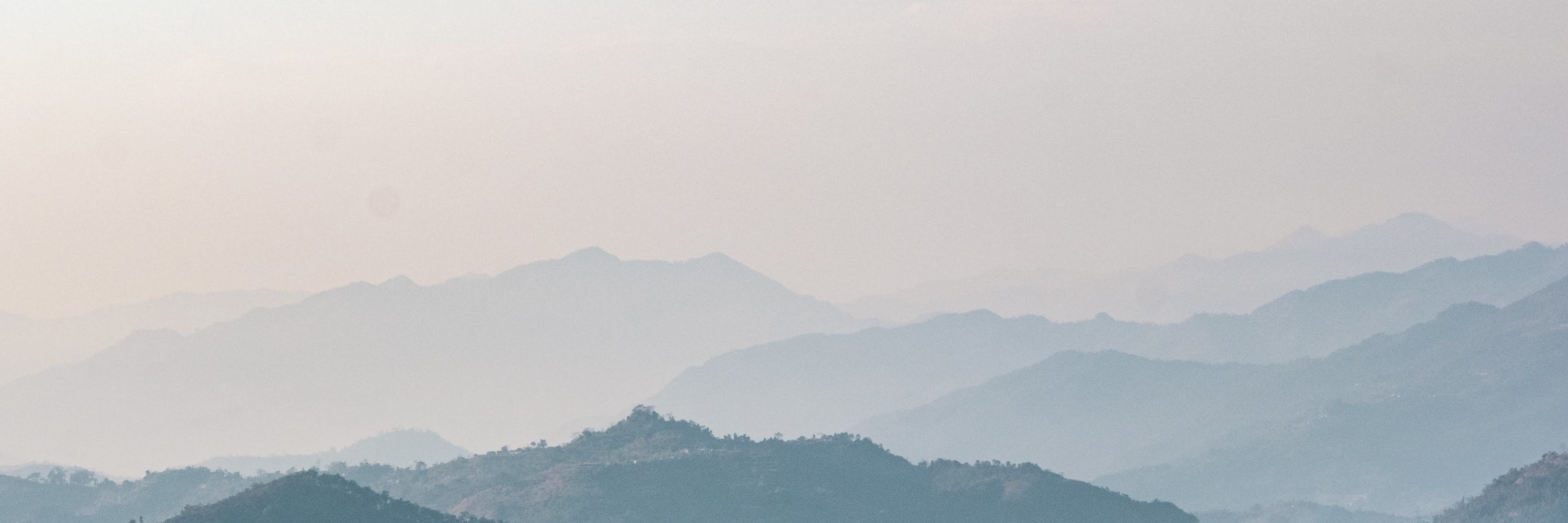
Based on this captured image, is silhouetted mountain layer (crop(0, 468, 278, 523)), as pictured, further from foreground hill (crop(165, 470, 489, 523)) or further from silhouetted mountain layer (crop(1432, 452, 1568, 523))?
silhouetted mountain layer (crop(1432, 452, 1568, 523))

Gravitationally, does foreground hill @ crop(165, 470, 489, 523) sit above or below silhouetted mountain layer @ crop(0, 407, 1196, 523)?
below

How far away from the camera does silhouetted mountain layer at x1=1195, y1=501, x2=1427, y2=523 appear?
14488 centimetres

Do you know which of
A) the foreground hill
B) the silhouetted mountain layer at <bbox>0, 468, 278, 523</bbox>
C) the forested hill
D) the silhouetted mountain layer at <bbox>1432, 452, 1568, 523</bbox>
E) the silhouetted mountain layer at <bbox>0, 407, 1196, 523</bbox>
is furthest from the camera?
the silhouetted mountain layer at <bbox>0, 468, 278, 523</bbox>

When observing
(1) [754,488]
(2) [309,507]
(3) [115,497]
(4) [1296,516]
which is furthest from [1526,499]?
(3) [115,497]

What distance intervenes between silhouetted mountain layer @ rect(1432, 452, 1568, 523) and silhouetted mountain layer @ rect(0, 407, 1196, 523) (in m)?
16.6

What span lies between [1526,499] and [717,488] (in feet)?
154

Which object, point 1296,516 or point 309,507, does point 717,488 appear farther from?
point 1296,516

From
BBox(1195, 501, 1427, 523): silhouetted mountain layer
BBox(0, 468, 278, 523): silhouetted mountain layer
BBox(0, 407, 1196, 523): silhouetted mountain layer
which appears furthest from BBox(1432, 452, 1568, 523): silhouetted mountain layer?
BBox(0, 468, 278, 523): silhouetted mountain layer

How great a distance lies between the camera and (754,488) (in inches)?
4050

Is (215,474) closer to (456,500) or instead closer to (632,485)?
(456,500)

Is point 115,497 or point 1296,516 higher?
point 1296,516

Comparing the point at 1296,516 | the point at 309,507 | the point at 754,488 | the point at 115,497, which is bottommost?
the point at 309,507

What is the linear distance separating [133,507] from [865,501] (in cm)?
5489

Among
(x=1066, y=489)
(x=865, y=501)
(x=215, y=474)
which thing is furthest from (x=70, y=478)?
(x=1066, y=489)
